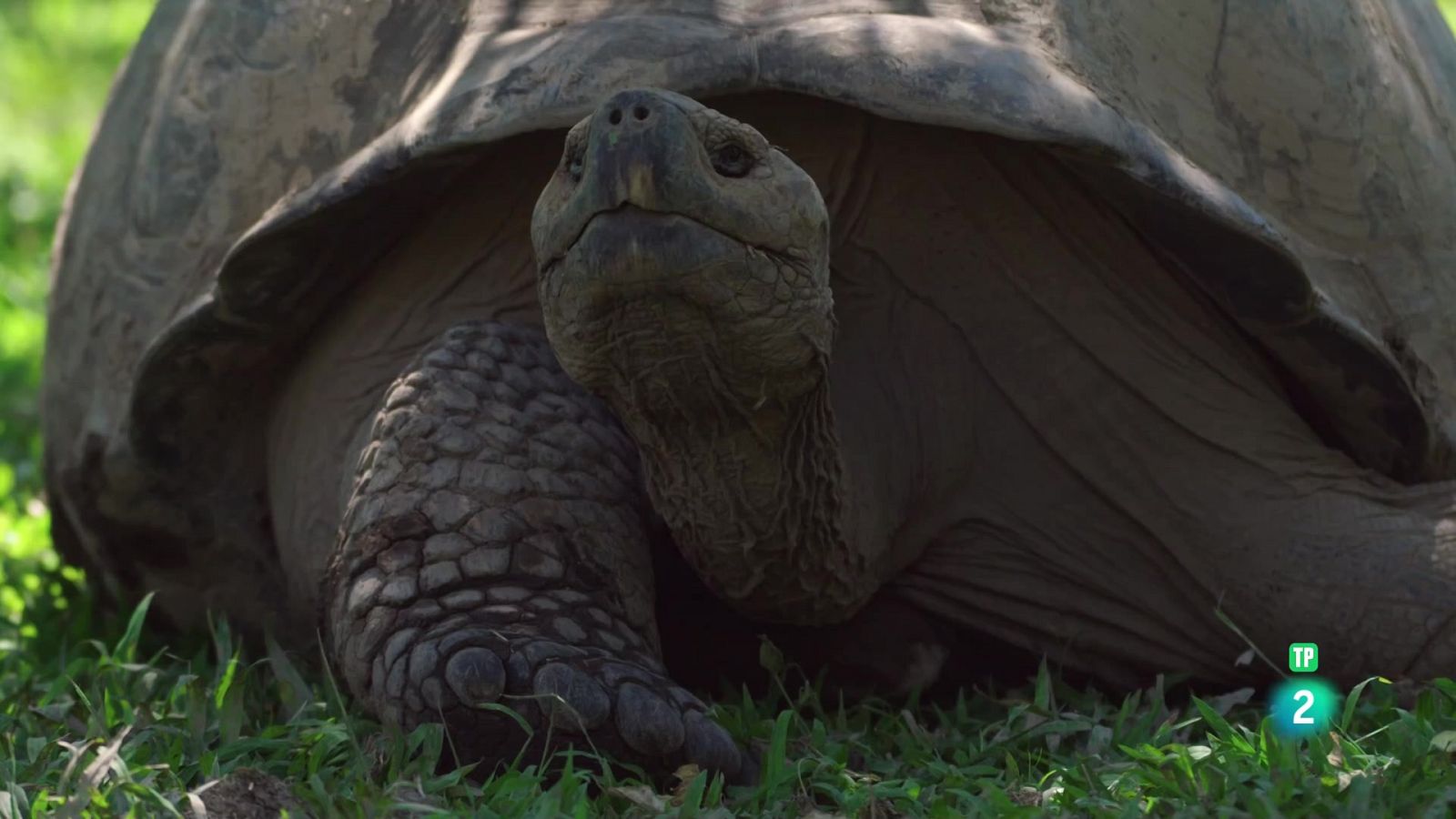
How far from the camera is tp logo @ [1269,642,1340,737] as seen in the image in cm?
248

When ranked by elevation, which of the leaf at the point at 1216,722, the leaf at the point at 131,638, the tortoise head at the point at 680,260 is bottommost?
the leaf at the point at 131,638

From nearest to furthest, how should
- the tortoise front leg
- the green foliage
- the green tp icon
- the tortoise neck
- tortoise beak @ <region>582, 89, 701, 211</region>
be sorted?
tortoise beak @ <region>582, 89, 701, 211</region>, the tortoise front leg, the tortoise neck, the green tp icon, the green foliage

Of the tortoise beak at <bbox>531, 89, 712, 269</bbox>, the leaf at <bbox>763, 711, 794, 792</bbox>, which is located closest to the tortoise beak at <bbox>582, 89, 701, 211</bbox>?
the tortoise beak at <bbox>531, 89, 712, 269</bbox>

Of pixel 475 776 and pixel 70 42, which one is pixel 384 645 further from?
pixel 70 42

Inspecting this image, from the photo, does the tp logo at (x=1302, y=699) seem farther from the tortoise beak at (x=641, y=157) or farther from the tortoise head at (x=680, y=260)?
the tortoise beak at (x=641, y=157)

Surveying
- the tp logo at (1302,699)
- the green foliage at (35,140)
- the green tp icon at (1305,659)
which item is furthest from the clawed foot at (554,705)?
the green foliage at (35,140)

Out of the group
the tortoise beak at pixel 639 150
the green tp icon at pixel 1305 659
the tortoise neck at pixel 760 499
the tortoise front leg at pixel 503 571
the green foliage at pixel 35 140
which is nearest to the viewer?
the tortoise beak at pixel 639 150

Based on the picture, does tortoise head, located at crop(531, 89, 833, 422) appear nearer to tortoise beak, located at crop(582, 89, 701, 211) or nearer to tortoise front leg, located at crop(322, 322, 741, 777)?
tortoise beak, located at crop(582, 89, 701, 211)

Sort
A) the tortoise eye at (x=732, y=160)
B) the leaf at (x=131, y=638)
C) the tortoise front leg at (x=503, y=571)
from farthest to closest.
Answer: the leaf at (x=131, y=638), the tortoise front leg at (x=503, y=571), the tortoise eye at (x=732, y=160)

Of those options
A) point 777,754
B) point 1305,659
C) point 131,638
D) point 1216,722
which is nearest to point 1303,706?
point 1305,659

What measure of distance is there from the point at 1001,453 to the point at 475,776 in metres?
0.96

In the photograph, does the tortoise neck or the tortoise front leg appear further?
the tortoise neck

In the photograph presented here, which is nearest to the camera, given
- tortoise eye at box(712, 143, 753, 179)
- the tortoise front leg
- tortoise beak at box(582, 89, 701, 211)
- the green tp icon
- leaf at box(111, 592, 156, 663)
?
tortoise beak at box(582, 89, 701, 211)

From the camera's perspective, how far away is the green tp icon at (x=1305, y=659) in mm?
2828
